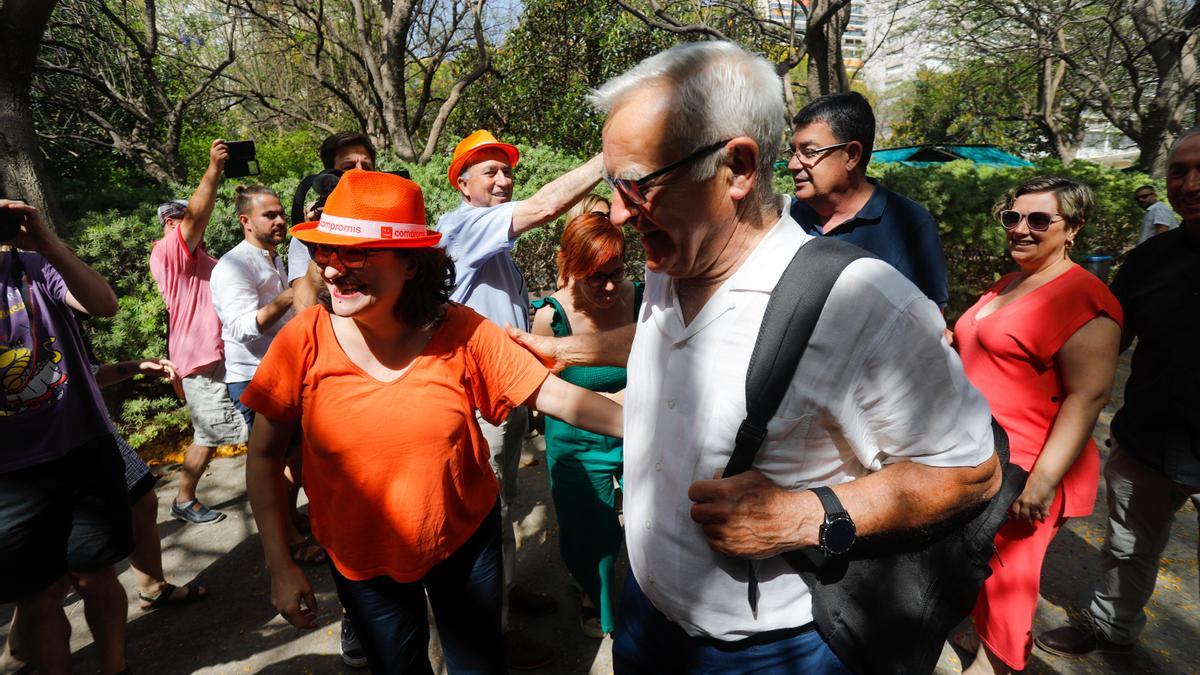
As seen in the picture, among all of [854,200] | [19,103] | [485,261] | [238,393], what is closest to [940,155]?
[854,200]

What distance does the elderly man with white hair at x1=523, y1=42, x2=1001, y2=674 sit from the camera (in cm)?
119

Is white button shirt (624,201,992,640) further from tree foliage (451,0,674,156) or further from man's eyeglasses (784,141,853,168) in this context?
tree foliage (451,0,674,156)

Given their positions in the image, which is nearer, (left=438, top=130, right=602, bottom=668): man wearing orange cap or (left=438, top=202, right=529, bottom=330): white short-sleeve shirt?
(left=438, top=130, right=602, bottom=668): man wearing orange cap

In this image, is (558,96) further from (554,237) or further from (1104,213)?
(1104,213)

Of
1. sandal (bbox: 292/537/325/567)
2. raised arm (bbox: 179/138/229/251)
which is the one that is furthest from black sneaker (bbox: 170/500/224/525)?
raised arm (bbox: 179/138/229/251)

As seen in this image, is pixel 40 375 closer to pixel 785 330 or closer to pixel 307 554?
pixel 307 554

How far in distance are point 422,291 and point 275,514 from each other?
90cm

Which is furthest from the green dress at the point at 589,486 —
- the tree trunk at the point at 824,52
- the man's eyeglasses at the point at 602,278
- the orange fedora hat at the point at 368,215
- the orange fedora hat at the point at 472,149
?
the tree trunk at the point at 824,52

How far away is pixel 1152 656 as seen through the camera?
2934mm

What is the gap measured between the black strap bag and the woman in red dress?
1.13m

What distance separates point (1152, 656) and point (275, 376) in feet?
13.8

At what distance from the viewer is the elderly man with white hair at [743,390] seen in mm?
1189

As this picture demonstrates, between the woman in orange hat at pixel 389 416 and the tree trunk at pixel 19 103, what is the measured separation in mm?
4424

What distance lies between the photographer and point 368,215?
71.6 inches
